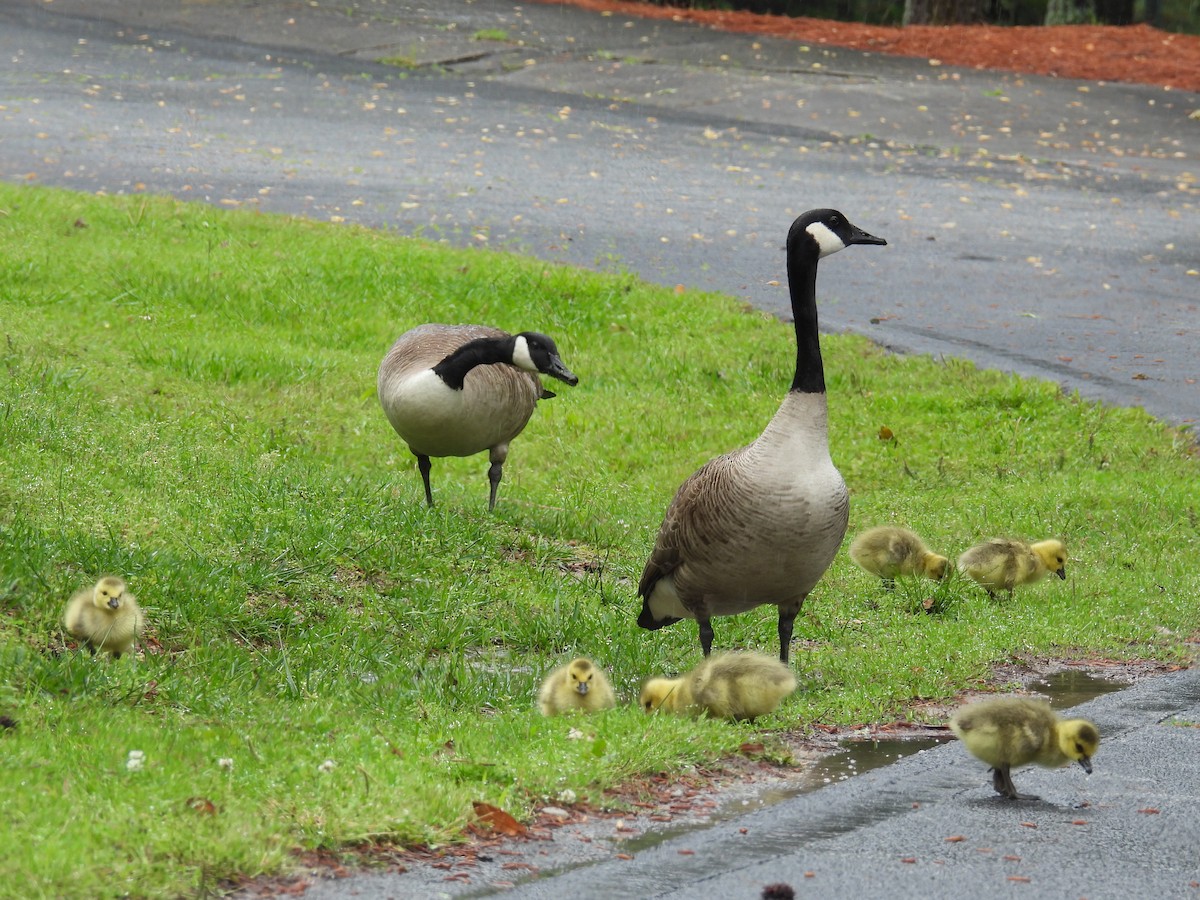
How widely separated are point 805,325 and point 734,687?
175 cm

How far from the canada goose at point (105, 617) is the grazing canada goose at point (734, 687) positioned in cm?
203

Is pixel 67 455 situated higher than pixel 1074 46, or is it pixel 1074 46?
pixel 1074 46

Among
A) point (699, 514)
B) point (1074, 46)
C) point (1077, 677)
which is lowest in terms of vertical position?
point (1077, 677)

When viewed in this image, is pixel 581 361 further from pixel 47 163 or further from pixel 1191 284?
pixel 47 163

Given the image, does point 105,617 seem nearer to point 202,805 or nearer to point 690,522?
point 202,805

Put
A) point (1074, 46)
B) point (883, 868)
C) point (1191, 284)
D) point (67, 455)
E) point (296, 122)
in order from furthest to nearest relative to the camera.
A: point (1074, 46) < point (296, 122) < point (1191, 284) < point (67, 455) < point (883, 868)

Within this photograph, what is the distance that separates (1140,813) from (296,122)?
52.8ft

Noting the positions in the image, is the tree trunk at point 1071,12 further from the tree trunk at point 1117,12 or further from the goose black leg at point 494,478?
the goose black leg at point 494,478

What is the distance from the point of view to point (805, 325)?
22.1ft

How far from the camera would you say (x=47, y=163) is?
16.3m

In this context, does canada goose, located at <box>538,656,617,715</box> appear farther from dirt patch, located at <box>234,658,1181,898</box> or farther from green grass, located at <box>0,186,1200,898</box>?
dirt patch, located at <box>234,658,1181,898</box>

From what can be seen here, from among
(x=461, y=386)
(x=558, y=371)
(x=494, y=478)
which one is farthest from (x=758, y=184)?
(x=461, y=386)

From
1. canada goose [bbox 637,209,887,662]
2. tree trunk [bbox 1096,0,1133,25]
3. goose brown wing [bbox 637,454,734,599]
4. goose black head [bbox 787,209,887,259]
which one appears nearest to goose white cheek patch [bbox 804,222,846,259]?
goose black head [bbox 787,209,887,259]

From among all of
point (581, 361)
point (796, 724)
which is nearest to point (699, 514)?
point (796, 724)
